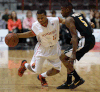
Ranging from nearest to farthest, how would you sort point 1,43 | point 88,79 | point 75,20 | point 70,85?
point 75,20 < point 70,85 < point 88,79 < point 1,43

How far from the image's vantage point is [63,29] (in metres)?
9.77

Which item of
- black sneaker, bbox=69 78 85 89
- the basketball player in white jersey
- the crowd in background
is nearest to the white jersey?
the basketball player in white jersey

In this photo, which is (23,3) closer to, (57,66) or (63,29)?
(63,29)

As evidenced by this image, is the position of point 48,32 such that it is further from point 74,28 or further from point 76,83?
point 76,83

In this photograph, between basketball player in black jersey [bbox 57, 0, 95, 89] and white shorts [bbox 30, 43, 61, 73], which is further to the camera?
white shorts [bbox 30, 43, 61, 73]

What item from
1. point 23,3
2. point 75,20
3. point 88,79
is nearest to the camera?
point 75,20

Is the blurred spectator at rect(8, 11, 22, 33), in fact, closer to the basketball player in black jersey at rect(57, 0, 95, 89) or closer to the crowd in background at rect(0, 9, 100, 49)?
the crowd in background at rect(0, 9, 100, 49)

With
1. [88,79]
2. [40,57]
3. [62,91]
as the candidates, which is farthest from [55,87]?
[88,79]

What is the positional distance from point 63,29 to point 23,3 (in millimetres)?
5170

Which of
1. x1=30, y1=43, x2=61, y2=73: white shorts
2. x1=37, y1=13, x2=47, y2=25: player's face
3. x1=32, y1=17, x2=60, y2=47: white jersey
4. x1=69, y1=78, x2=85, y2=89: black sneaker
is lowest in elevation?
x1=69, y1=78, x2=85, y2=89: black sneaker

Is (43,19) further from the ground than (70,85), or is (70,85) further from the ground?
(43,19)

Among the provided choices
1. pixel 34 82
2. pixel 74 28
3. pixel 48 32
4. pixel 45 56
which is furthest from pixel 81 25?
pixel 34 82

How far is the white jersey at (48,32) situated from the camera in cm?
370

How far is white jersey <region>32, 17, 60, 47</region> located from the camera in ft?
12.1
